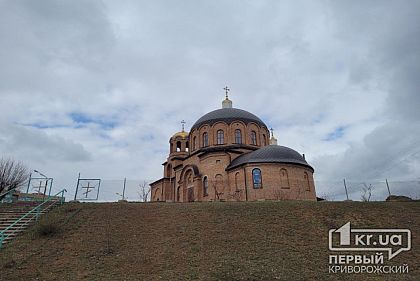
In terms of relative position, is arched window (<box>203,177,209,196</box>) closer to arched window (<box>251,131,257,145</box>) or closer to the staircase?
arched window (<box>251,131,257,145</box>)

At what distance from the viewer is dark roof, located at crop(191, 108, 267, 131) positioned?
32.5 metres

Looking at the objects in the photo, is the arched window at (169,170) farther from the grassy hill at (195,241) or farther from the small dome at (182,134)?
the grassy hill at (195,241)

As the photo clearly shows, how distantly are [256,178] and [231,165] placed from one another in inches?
142

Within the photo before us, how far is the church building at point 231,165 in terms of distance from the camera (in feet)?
82.4

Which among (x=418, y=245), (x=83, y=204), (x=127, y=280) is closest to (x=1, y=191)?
(x=83, y=204)

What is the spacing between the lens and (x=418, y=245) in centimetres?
1205

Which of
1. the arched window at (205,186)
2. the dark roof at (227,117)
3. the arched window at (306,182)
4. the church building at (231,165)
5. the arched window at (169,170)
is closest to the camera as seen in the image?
the church building at (231,165)

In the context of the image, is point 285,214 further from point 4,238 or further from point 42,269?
point 4,238

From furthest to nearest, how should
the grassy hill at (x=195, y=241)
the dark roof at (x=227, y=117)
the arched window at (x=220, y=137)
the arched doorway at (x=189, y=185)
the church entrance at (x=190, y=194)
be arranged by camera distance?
1. the dark roof at (x=227, y=117)
2. the arched window at (x=220, y=137)
3. the arched doorway at (x=189, y=185)
4. the church entrance at (x=190, y=194)
5. the grassy hill at (x=195, y=241)

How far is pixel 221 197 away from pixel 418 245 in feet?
54.1

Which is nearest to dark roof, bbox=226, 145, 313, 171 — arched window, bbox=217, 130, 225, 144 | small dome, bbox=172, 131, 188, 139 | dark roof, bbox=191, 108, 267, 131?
arched window, bbox=217, 130, 225, 144

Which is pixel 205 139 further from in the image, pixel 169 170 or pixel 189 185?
pixel 169 170

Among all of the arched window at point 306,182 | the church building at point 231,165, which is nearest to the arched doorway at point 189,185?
the church building at point 231,165

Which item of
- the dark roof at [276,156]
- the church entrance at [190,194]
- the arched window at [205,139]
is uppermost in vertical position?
the arched window at [205,139]
